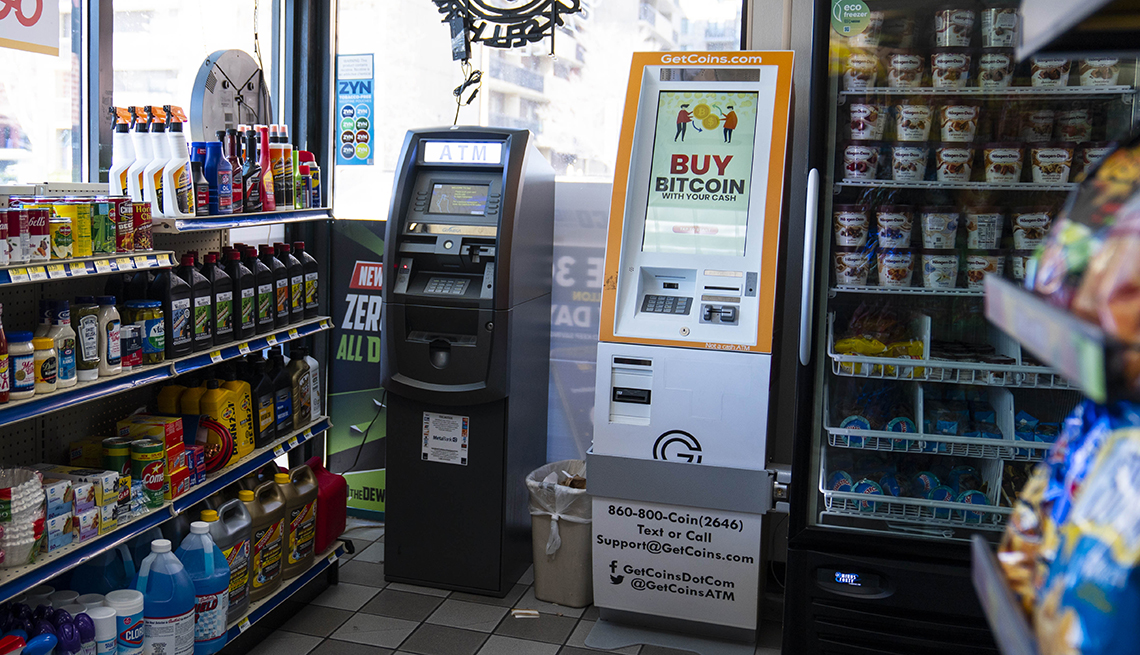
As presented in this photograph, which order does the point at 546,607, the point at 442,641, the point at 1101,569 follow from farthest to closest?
the point at 546,607 → the point at 442,641 → the point at 1101,569

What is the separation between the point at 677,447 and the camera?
3.42 m

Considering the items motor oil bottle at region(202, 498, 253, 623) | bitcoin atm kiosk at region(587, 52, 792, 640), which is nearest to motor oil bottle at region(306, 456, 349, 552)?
motor oil bottle at region(202, 498, 253, 623)

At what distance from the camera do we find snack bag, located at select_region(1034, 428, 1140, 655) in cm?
78

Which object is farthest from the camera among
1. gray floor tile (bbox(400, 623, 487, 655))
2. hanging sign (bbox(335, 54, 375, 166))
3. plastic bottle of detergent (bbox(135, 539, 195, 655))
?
hanging sign (bbox(335, 54, 375, 166))

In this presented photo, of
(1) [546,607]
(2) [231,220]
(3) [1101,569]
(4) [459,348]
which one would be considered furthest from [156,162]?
(3) [1101,569]

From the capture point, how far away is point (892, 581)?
2895 mm

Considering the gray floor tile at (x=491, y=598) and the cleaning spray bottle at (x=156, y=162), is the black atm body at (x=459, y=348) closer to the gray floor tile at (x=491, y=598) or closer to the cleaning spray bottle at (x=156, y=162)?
the gray floor tile at (x=491, y=598)

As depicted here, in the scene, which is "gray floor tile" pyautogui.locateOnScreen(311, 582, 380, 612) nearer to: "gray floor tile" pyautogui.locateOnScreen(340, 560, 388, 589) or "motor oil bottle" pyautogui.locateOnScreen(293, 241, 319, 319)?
"gray floor tile" pyautogui.locateOnScreen(340, 560, 388, 589)

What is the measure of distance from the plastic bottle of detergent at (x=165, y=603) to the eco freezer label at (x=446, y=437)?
1219mm

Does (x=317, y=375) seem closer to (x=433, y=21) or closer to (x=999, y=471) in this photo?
(x=433, y=21)

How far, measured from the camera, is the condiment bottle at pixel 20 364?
2.30m

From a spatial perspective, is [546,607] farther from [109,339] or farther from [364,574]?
[109,339]

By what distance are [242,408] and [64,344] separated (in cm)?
96

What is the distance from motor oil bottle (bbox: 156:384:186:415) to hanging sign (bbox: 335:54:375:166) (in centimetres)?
183
